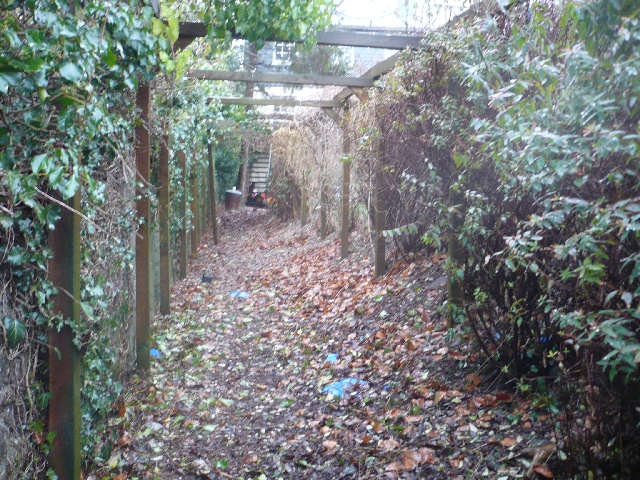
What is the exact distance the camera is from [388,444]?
13.0 feet

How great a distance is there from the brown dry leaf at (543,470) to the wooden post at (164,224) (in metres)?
4.56

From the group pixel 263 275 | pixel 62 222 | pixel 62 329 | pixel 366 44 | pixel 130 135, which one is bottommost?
pixel 263 275

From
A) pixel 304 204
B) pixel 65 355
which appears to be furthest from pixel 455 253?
pixel 304 204

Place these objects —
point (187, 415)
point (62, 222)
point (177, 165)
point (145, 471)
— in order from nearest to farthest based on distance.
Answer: point (62, 222)
point (145, 471)
point (187, 415)
point (177, 165)

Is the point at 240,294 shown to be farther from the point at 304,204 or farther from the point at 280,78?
Answer: the point at 304,204

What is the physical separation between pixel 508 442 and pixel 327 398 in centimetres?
177

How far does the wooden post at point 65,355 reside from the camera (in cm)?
309

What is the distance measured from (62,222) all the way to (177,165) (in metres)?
6.16

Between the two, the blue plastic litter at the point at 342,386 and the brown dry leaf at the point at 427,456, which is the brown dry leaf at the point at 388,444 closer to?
the brown dry leaf at the point at 427,456

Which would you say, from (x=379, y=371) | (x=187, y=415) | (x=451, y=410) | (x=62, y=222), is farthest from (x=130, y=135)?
(x=451, y=410)

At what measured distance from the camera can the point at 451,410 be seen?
4227 millimetres

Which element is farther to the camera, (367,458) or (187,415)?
(187,415)

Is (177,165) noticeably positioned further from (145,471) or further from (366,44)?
(145,471)

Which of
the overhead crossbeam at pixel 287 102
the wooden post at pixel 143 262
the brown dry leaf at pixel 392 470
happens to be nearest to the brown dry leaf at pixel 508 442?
the brown dry leaf at pixel 392 470
